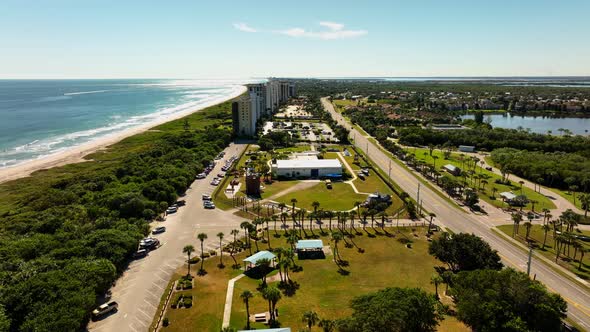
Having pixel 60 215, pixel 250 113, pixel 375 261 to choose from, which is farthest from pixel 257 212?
pixel 250 113

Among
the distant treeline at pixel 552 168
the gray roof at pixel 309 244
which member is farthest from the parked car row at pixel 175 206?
the distant treeline at pixel 552 168

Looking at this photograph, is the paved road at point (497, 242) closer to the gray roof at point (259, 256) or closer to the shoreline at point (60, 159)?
the gray roof at point (259, 256)

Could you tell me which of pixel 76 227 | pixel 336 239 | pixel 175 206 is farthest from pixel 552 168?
pixel 76 227

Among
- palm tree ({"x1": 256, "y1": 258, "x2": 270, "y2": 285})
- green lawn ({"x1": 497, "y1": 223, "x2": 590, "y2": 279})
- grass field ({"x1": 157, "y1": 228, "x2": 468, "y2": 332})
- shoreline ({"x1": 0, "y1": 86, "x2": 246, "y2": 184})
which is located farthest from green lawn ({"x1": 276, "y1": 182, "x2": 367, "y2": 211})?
shoreline ({"x1": 0, "y1": 86, "x2": 246, "y2": 184})

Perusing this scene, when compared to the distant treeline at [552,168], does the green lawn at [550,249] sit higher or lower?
lower

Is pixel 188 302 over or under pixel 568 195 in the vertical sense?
under

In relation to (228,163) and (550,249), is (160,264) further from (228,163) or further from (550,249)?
(550,249)
